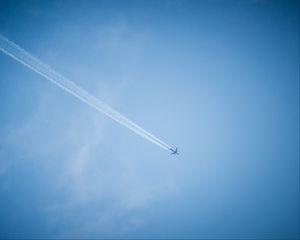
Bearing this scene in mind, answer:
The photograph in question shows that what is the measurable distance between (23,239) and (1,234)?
2838mm

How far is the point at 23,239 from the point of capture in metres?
26.2

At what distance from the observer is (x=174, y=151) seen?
2709 cm

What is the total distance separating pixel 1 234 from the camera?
26.1m

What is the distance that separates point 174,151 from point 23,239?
22.5 metres

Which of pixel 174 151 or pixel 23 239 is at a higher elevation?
pixel 174 151

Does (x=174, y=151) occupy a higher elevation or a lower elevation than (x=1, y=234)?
higher

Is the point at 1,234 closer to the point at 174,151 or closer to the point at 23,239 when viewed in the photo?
the point at 23,239

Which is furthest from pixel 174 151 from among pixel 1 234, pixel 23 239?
pixel 1 234

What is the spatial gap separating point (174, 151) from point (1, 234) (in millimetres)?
24615
